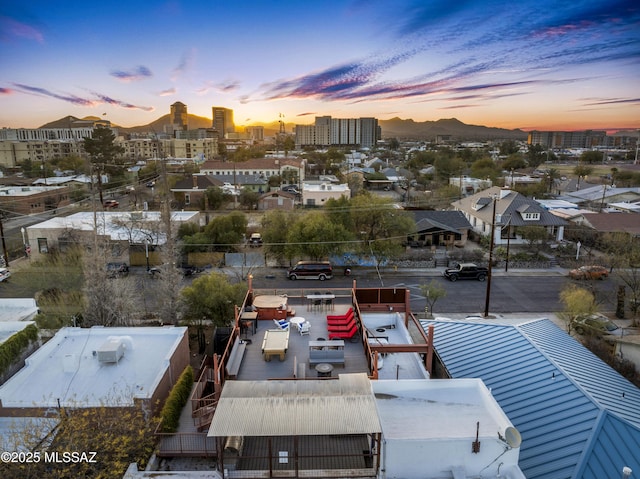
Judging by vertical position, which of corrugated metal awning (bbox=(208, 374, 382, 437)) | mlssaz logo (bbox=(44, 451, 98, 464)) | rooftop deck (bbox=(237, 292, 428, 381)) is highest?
corrugated metal awning (bbox=(208, 374, 382, 437))

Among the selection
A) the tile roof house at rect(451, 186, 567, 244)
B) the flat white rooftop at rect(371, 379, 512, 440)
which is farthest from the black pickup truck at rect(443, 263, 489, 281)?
the flat white rooftop at rect(371, 379, 512, 440)

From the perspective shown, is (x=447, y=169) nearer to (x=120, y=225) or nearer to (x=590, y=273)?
(x=590, y=273)

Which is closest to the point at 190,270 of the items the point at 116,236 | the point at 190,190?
the point at 116,236

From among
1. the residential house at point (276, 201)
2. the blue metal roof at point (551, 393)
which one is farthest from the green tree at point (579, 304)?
the residential house at point (276, 201)

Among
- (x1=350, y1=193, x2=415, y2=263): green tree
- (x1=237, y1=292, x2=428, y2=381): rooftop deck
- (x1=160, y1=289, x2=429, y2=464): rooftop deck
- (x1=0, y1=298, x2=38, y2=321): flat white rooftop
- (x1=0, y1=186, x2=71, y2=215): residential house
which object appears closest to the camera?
(x1=160, y1=289, x2=429, y2=464): rooftop deck

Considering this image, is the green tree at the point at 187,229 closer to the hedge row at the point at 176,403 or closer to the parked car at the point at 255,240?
the parked car at the point at 255,240

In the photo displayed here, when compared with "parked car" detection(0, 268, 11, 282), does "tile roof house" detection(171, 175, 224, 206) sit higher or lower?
higher

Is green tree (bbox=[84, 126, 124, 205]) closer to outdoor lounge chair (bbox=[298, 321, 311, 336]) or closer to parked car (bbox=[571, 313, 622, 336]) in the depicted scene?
outdoor lounge chair (bbox=[298, 321, 311, 336])
